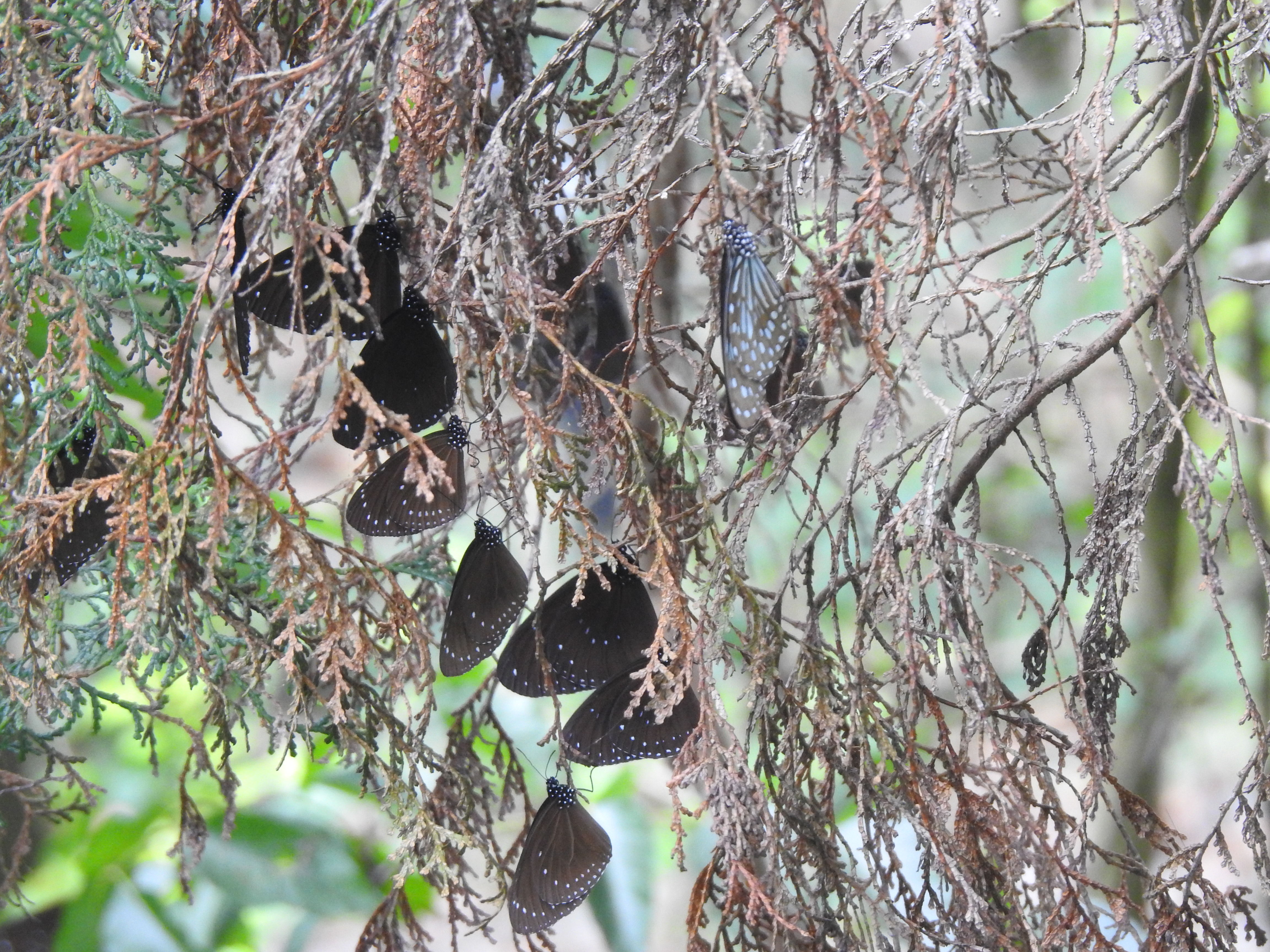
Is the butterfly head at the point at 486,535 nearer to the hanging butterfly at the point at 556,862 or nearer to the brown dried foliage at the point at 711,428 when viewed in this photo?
the brown dried foliage at the point at 711,428

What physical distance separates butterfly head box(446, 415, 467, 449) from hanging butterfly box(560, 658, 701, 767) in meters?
0.33

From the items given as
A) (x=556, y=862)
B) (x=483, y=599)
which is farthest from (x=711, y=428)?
(x=556, y=862)

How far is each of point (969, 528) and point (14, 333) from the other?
1.22 metres

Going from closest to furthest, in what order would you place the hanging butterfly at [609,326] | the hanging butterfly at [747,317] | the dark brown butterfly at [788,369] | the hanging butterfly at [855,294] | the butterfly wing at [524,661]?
1. the hanging butterfly at [855,294]
2. the hanging butterfly at [747,317]
3. the dark brown butterfly at [788,369]
4. the butterfly wing at [524,661]
5. the hanging butterfly at [609,326]

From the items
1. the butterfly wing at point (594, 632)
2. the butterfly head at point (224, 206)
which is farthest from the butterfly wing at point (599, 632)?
the butterfly head at point (224, 206)

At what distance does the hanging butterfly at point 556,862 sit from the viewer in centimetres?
114

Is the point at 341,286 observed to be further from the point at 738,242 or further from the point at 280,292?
the point at 738,242

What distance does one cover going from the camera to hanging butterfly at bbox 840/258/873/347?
0.85 metres

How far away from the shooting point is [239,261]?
3.63 ft

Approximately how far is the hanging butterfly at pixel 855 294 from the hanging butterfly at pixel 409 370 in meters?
0.47

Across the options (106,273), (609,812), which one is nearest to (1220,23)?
(106,273)

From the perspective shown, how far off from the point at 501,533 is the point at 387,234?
0.40 meters

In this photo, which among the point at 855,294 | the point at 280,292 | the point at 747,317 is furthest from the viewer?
the point at 855,294

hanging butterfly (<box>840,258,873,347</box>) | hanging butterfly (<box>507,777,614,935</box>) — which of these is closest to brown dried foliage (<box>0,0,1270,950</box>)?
hanging butterfly (<box>840,258,873,347</box>)
